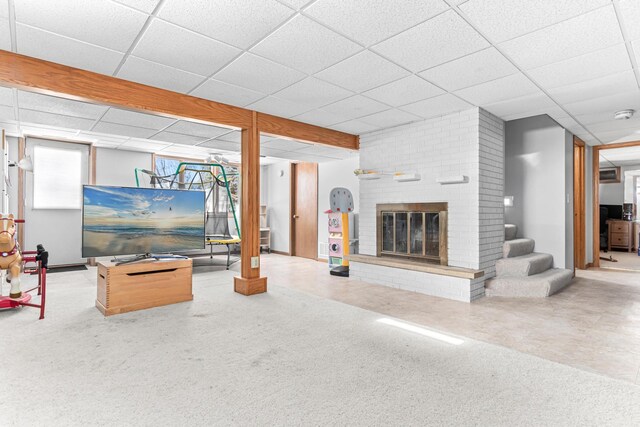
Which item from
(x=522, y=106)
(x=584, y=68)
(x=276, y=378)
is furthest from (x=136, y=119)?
(x=584, y=68)

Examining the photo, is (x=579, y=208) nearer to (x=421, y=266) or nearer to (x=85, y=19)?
(x=421, y=266)

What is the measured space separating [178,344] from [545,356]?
2.72 meters

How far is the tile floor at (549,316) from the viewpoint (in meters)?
2.54

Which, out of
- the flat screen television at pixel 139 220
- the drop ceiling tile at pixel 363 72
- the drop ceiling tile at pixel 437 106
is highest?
the drop ceiling tile at pixel 363 72

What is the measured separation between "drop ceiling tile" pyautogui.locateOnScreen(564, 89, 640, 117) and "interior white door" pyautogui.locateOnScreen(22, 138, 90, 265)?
7.92 meters

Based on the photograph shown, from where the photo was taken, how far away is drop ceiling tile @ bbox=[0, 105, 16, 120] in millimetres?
4277

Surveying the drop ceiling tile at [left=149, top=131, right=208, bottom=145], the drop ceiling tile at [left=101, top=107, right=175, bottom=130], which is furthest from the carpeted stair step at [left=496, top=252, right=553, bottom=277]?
the drop ceiling tile at [left=149, top=131, right=208, bottom=145]

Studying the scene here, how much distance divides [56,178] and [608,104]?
335 inches

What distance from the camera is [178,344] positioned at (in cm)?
266

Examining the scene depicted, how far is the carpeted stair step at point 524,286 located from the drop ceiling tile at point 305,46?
10.8ft

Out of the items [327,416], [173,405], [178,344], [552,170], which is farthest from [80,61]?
[552,170]

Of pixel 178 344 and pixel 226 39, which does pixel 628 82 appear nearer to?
pixel 226 39

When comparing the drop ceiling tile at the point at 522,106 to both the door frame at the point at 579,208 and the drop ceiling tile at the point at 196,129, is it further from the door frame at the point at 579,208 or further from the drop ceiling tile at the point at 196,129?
the drop ceiling tile at the point at 196,129

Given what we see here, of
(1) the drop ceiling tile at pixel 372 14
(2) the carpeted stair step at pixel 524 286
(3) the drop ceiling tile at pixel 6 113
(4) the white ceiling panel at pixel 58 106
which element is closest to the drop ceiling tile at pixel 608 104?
(2) the carpeted stair step at pixel 524 286
